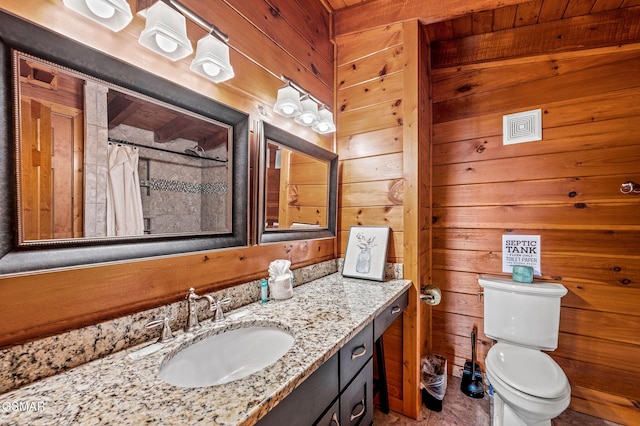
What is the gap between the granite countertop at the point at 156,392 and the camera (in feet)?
1.80

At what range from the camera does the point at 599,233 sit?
1698 millimetres

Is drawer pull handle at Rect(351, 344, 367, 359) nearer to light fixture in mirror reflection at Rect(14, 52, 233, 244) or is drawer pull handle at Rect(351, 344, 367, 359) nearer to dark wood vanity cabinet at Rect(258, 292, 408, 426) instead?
dark wood vanity cabinet at Rect(258, 292, 408, 426)

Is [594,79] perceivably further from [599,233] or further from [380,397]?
[380,397]

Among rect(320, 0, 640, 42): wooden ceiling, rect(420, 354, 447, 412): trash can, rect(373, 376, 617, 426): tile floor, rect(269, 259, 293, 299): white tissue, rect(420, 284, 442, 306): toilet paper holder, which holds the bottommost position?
rect(373, 376, 617, 426): tile floor

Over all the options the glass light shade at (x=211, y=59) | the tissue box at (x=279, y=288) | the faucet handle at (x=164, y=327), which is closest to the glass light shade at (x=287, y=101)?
the glass light shade at (x=211, y=59)

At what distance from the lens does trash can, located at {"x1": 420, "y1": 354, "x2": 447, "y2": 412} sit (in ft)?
5.76

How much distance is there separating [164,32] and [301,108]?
74 centimetres

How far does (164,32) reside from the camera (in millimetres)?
869

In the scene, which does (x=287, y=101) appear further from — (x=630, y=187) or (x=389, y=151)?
(x=630, y=187)

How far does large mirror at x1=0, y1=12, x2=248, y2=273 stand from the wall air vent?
1921mm

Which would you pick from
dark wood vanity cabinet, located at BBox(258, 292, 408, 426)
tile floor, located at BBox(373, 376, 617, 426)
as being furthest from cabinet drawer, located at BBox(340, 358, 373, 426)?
tile floor, located at BBox(373, 376, 617, 426)

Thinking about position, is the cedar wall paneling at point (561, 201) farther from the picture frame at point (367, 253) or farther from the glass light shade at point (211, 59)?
the glass light shade at point (211, 59)

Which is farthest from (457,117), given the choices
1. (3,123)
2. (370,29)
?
(3,123)

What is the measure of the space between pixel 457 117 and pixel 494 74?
37 cm
